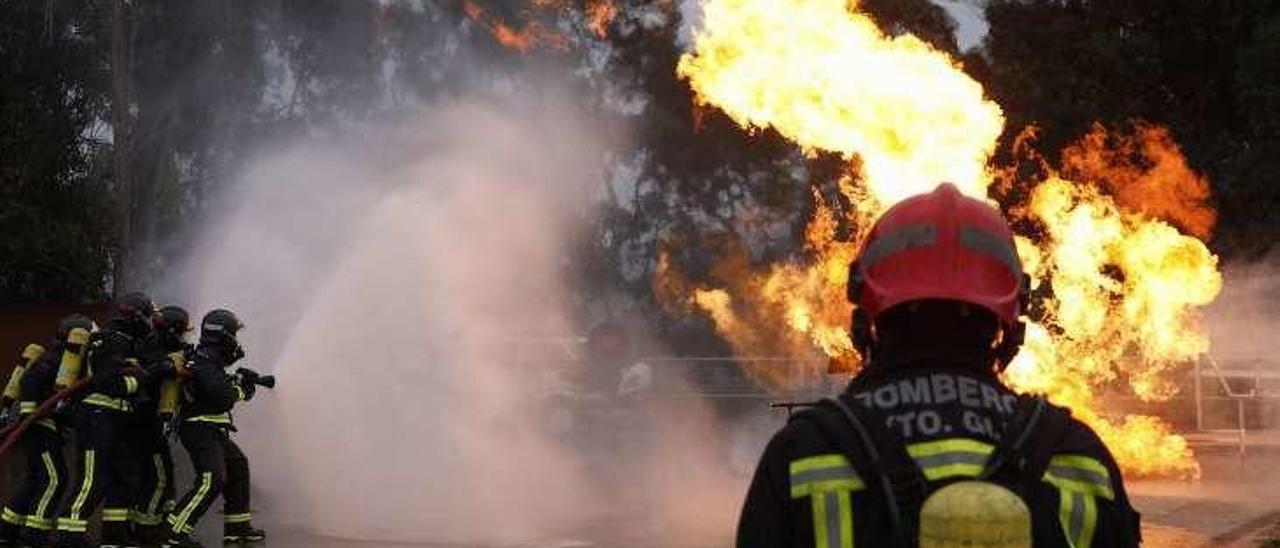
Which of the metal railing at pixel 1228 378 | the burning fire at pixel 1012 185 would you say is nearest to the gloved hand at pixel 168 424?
the burning fire at pixel 1012 185

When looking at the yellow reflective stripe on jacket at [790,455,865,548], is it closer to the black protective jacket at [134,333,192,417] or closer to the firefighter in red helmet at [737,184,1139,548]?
the firefighter in red helmet at [737,184,1139,548]

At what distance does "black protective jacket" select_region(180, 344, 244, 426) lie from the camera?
9617 millimetres

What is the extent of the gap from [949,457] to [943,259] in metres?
0.32

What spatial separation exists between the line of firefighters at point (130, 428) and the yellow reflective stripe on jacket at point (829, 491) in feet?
26.4

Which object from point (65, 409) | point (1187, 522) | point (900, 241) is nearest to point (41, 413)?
point (65, 409)

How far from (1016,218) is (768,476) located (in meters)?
16.6

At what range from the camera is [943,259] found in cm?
228

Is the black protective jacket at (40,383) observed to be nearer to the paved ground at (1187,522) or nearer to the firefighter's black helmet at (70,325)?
the firefighter's black helmet at (70,325)

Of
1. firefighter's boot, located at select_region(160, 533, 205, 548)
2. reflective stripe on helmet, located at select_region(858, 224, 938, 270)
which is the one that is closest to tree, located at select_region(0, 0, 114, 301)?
firefighter's boot, located at select_region(160, 533, 205, 548)

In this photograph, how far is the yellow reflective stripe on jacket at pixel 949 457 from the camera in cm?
212

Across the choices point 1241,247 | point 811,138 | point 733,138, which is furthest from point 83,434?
point 733,138

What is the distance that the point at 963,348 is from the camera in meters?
2.28

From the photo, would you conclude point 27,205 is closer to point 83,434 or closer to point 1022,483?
point 83,434

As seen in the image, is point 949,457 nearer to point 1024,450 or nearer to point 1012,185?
point 1024,450
